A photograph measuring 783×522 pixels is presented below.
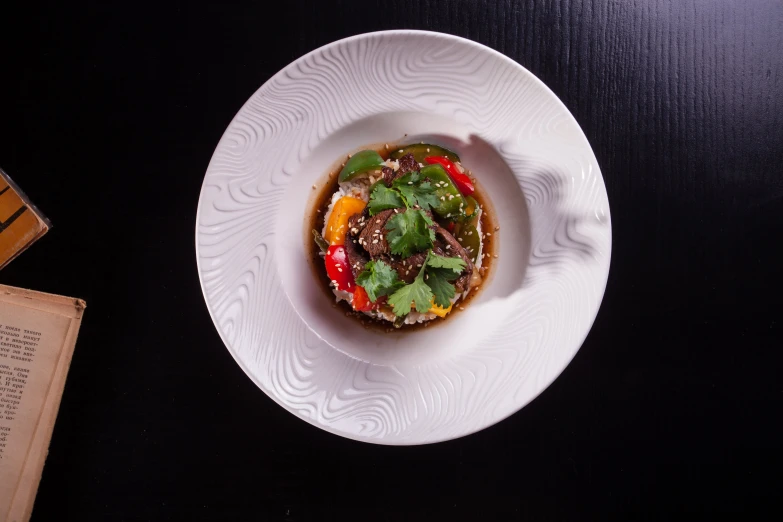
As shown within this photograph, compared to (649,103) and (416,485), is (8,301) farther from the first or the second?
(649,103)

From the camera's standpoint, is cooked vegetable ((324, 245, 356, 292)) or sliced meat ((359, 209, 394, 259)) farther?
cooked vegetable ((324, 245, 356, 292))

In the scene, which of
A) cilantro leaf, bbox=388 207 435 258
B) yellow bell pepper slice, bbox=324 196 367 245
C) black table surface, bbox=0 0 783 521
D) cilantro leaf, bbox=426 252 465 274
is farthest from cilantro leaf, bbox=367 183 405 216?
black table surface, bbox=0 0 783 521

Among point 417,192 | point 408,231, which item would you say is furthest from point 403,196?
point 408,231

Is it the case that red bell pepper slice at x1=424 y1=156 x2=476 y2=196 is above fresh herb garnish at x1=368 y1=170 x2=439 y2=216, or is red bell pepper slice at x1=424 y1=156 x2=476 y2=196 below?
above

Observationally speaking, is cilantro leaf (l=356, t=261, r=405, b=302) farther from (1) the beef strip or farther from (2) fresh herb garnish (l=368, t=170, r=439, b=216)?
(1) the beef strip

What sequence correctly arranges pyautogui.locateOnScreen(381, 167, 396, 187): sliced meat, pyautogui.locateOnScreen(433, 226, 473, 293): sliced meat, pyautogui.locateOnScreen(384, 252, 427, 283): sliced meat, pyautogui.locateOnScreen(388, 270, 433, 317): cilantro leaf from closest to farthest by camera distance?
pyautogui.locateOnScreen(388, 270, 433, 317): cilantro leaf → pyautogui.locateOnScreen(384, 252, 427, 283): sliced meat → pyautogui.locateOnScreen(433, 226, 473, 293): sliced meat → pyautogui.locateOnScreen(381, 167, 396, 187): sliced meat

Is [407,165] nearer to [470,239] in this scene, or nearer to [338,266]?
[470,239]

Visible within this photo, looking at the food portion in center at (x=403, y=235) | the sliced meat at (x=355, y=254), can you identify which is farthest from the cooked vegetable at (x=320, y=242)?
the sliced meat at (x=355, y=254)
